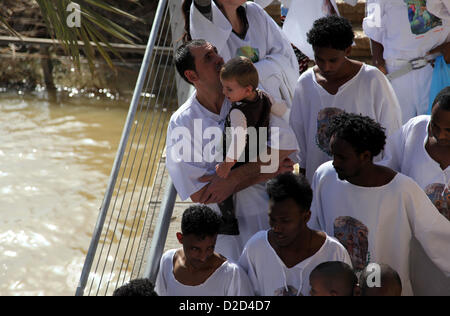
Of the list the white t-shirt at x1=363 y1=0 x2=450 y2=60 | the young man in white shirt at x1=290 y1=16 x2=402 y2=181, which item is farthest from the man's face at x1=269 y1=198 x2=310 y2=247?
the white t-shirt at x1=363 y1=0 x2=450 y2=60

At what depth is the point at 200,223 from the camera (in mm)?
2775

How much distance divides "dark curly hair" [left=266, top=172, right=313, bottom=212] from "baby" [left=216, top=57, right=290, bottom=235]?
524mm

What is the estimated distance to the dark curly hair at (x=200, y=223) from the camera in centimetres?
277

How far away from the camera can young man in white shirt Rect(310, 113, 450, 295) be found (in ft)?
9.11

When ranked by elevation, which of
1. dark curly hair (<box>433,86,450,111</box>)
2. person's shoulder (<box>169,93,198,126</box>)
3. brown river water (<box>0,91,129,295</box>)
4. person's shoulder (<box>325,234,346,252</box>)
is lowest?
brown river water (<box>0,91,129,295</box>)

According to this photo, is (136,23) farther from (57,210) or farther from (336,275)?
(336,275)

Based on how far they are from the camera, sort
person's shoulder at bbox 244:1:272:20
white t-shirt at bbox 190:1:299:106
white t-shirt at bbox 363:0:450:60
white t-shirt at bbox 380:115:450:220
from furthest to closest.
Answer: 1. white t-shirt at bbox 363:0:450:60
2. person's shoulder at bbox 244:1:272:20
3. white t-shirt at bbox 190:1:299:106
4. white t-shirt at bbox 380:115:450:220

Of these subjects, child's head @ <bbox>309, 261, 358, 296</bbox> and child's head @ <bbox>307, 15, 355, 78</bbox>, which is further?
Answer: child's head @ <bbox>307, 15, 355, 78</bbox>

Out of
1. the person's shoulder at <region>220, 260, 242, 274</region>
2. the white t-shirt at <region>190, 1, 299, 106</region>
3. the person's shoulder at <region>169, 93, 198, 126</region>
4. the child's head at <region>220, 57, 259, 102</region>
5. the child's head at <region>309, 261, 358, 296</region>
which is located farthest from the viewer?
the white t-shirt at <region>190, 1, 299, 106</region>

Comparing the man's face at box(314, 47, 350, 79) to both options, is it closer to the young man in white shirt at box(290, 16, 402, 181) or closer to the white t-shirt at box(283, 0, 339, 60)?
the young man in white shirt at box(290, 16, 402, 181)

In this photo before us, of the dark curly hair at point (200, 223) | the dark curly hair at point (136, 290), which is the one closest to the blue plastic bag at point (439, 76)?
the dark curly hair at point (200, 223)

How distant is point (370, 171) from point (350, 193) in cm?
13
